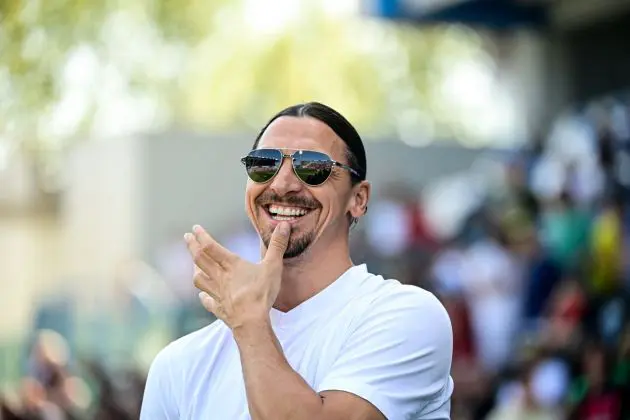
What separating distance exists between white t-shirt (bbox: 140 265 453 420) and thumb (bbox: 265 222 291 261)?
0.59 feet

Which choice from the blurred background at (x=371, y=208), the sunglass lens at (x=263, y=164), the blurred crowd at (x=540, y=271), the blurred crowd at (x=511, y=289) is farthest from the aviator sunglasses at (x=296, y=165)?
the blurred crowd at (x=540, y=271)

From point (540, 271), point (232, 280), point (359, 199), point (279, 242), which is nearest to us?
point (232, 280)

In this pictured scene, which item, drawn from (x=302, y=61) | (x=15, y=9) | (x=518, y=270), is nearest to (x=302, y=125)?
(x=15, y=9)

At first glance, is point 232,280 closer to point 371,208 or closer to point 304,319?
point 304,319

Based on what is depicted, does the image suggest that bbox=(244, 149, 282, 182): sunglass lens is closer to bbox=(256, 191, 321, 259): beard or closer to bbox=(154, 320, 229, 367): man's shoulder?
bbox=(256, 191, 321, 259): beard

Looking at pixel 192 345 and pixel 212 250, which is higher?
pixel 212 250

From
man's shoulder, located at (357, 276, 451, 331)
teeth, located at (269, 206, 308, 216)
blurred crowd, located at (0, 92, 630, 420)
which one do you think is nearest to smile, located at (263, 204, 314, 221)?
teeth, located at (269, 206, 308, 216)

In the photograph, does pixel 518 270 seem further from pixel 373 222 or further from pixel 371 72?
pixel 371 72

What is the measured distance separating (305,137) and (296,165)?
0.08m

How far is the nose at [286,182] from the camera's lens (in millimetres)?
2988

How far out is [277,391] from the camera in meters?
2.61

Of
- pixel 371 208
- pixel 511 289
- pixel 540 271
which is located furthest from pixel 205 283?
pixel 371 208

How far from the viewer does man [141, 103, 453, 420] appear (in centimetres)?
269

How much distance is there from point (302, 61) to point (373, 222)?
596 inches
